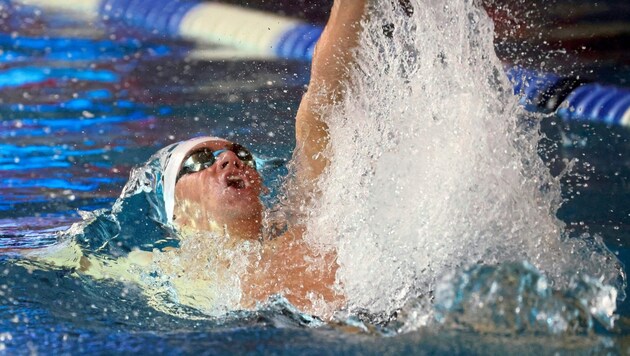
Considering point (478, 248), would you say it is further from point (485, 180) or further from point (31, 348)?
point (31, 348)

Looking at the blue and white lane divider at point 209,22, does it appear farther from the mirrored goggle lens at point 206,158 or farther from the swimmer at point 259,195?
the mirrored goggle lens at point 206,158

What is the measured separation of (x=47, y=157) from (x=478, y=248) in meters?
2.09

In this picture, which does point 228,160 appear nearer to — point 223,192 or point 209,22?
point 223,192

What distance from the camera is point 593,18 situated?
3725 millimetres

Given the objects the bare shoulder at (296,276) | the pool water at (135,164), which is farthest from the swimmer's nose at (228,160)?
the pool water at (135,164)

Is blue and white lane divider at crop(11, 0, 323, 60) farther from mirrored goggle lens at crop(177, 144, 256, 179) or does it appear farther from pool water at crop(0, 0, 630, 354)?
mirrored goggle lens at crop(177, 144, 256, 179)

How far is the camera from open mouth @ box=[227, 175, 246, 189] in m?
2.13

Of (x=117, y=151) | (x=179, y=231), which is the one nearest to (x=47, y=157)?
(x=117, y=151)

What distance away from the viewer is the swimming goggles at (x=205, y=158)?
2203 millimetres

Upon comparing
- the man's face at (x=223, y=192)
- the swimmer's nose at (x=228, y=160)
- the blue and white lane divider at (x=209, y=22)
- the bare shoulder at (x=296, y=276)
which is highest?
the blue and white lane divider at (x=209, y=22)

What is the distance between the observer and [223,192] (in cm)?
212

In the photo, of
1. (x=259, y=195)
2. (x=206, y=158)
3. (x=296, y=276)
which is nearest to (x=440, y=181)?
(x=296, y=276)

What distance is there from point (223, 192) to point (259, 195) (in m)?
0.10

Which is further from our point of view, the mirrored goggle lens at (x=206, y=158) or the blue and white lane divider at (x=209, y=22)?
the blue and white lane divider at (x=209, y=22)
